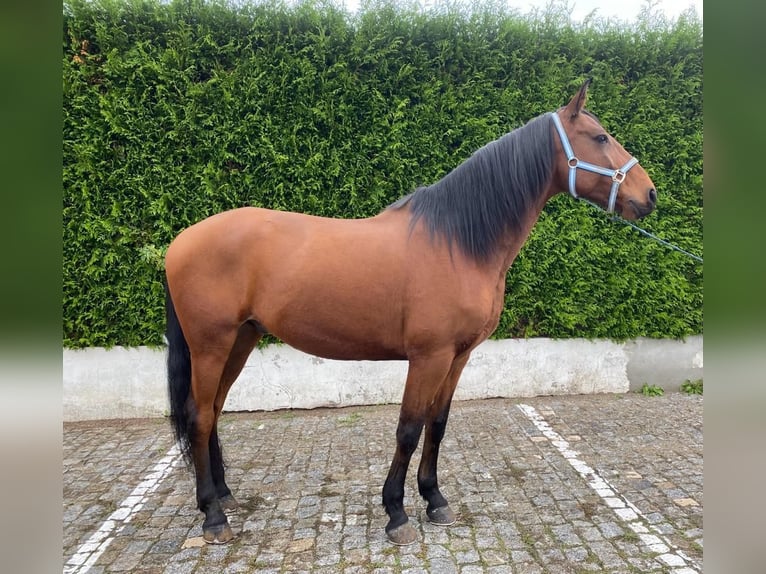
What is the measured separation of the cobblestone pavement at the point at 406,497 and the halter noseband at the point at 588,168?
6.51 ft

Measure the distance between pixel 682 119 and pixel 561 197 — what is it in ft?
6.06

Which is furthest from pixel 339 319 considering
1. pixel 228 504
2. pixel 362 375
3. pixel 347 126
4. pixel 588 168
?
pixel 347 126

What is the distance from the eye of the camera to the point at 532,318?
554cm

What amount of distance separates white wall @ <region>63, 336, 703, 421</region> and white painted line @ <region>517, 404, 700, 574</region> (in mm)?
1281

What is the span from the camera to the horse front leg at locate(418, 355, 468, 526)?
9.56 ft

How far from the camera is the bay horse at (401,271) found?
8.81 ft

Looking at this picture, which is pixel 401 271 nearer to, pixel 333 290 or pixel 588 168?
pixel 333 290

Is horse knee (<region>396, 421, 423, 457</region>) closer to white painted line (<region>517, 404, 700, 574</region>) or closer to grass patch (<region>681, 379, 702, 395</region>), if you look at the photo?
white painted line (<region>517, 404, 700, 574</region>)

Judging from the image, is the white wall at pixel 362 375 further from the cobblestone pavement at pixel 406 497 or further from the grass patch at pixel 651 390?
the cobblestone pavement at pixel 406 497

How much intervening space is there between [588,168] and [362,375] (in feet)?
11.6

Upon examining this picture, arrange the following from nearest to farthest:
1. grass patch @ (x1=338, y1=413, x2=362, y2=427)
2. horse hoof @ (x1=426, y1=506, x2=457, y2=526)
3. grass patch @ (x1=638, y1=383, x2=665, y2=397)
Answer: horse hoof @ (x1=426, y1=506, x2=457, y2=526) < grass patch @ (x1=338, y1=413, x2=362, y2=427) < grass patch @ (x1=638, y1=383, x2=665, y2=397)

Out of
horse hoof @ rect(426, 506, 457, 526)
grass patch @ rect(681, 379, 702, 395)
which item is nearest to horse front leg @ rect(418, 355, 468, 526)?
horse hoof @ rect(426, 506, 457, 526)

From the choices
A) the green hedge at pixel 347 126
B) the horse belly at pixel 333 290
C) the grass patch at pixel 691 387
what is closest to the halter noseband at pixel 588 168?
the horse belly at pixel 333 290

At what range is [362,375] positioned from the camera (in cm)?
539
